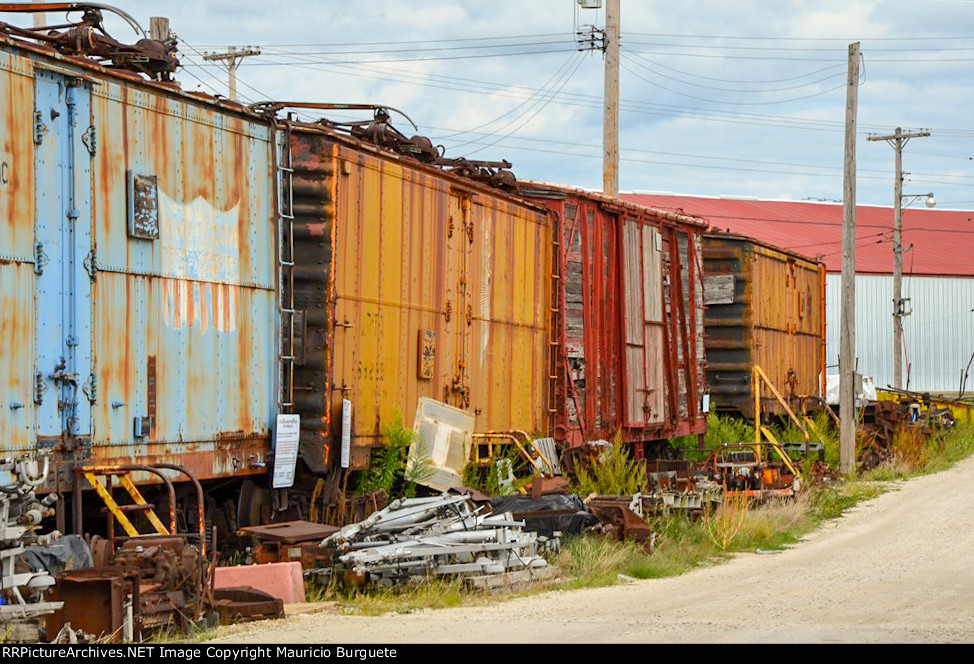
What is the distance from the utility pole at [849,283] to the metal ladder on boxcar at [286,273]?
13.3 metres

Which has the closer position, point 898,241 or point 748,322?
point 748,322

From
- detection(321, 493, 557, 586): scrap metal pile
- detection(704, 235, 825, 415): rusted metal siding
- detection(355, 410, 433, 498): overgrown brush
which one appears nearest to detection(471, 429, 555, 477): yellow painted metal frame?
detection(355, 410, 433, 498): overgrown brush

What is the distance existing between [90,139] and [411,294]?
478 cm

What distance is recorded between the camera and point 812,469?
20469 mm

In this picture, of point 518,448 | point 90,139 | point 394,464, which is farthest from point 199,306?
point 518,448

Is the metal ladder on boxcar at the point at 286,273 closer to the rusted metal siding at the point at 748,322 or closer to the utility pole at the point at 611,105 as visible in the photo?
the utility pole at the point at 611,105

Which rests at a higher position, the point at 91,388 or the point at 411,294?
the point at 411,294

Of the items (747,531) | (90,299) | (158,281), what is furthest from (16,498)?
(747,531)

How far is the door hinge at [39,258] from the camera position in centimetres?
937

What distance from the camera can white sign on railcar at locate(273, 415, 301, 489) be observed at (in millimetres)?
11945

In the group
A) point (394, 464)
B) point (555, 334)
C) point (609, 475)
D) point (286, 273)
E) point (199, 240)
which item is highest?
point (199, 240)

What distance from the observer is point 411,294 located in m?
14.1

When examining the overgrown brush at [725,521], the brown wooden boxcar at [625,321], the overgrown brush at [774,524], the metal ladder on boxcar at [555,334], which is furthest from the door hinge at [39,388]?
the brown wooden boxcar at [625,321]

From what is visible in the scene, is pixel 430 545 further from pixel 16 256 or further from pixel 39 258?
pixel 16 256
